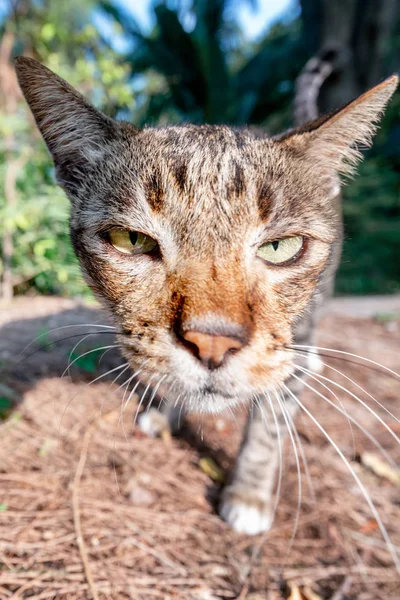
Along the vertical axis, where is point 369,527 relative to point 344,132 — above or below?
below

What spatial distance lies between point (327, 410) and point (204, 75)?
41.2 ft

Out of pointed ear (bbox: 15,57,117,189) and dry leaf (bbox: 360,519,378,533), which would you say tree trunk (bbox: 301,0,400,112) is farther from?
dry leaf (bbox: 360,519,378,533)

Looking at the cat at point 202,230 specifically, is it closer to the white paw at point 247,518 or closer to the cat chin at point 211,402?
the cat chin at point 211,402

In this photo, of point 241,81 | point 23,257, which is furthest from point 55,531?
point 241,81

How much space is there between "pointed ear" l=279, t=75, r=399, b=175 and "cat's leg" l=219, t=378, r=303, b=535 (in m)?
0.95

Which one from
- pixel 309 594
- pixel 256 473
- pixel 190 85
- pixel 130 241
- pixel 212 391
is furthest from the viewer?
pixel 190 85

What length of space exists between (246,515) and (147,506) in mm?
431

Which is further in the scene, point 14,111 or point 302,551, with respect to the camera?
point 14,111

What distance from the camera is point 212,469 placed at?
2010 millimetres

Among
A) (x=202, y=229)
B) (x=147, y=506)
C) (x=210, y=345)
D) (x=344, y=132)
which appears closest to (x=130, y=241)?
(x=202, y=229)

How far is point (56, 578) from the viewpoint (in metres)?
1.22

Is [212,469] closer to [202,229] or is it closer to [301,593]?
[301,593]

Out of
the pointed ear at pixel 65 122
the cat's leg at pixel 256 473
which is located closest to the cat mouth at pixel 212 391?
the cat's leg at pixel 256 473

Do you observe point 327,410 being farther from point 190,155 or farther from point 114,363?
point 190,155
